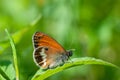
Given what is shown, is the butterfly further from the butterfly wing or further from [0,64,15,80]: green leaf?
[0,64,15,80]: green leaf

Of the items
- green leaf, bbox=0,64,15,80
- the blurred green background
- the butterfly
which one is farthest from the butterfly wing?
the blurred green background

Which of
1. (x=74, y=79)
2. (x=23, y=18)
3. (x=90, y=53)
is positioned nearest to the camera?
(x=74, y=79)

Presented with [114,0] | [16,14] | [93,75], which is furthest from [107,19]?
[16,14]

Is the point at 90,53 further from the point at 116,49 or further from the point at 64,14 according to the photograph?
the point at 64,14

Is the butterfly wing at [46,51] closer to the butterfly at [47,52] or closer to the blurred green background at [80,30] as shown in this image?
the butterfly at [47,52]

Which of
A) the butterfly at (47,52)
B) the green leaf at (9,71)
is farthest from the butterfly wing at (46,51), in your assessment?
the green leaf at (9,71)

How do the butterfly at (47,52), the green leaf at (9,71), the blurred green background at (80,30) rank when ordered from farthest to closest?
the blurred green background at (80,30), the butterfly at (47,52), the green leaf at (9,71)

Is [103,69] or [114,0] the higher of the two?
[114,0]

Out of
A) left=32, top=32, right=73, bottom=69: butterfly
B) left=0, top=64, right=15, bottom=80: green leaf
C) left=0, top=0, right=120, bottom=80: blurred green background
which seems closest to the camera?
left=0, top=64, right=15, bottom=80: green leaf
